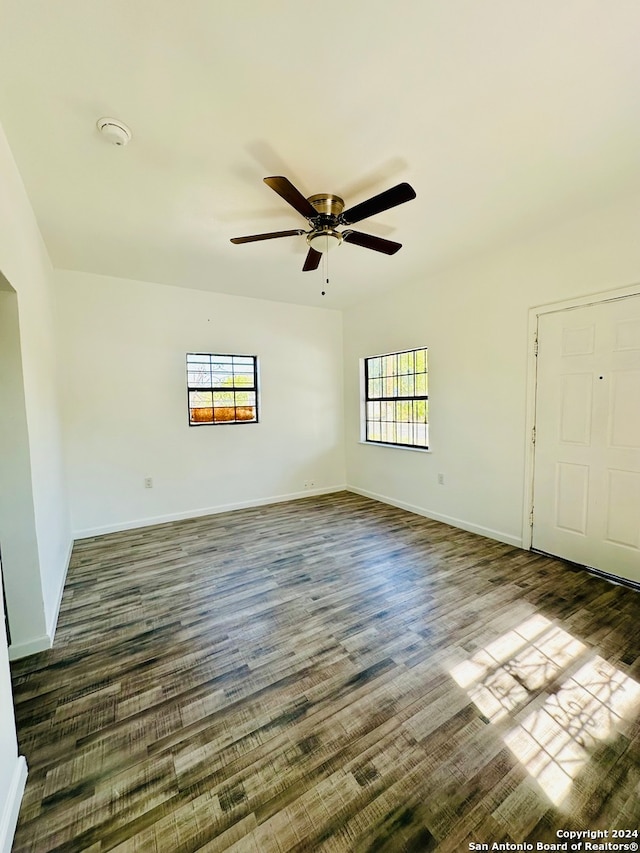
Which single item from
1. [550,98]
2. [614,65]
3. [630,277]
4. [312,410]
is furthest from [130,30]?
[312,410]

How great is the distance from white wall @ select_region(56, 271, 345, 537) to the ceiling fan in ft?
6.82

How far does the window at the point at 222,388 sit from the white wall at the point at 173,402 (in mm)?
111

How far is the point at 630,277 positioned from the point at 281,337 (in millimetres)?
3676

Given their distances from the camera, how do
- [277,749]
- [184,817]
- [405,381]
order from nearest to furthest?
[184,817] < [277,749] < [405,381]

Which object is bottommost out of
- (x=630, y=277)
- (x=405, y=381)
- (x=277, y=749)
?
(x=277, y=749)

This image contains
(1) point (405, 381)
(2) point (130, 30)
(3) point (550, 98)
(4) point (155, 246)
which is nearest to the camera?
(2) point (130, 30)

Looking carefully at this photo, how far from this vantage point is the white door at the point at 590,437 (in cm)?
256

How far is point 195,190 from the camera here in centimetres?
226

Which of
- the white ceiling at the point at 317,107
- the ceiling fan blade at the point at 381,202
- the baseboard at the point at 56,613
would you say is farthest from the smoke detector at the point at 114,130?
the baseboard at the point at 56,613

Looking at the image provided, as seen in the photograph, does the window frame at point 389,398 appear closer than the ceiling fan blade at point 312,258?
No

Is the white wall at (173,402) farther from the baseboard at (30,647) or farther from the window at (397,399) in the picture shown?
the baseboard at (30,647)

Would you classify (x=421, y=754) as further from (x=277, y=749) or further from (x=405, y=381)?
(x=405, y=381)

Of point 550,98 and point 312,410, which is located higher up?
point 550,98
